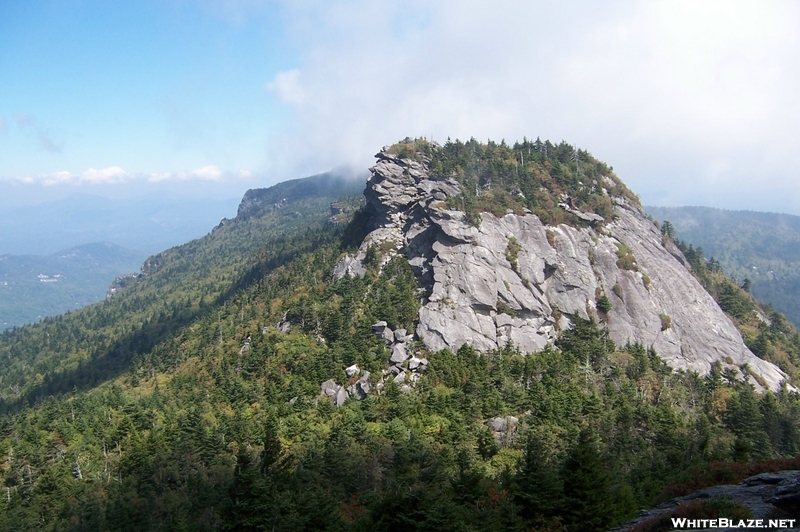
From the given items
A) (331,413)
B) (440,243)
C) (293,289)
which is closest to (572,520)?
(331,413)

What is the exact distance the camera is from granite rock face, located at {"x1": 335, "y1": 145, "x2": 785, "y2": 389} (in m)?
82.4

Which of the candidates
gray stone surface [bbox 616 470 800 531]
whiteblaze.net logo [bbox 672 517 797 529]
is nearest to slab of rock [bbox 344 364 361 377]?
gray stone surface [bbox 616 470 800 531]

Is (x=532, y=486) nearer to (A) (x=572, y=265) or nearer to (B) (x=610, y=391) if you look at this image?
(B) (x=610, y=391)

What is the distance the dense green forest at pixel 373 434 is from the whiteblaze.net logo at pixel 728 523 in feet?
32.6

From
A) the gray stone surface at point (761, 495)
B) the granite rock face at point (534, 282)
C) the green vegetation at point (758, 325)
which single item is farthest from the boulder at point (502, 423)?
the green vegetation at point (758, 325)

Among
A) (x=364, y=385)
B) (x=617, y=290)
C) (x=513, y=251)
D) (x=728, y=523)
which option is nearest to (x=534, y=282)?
(x=513, y=251)

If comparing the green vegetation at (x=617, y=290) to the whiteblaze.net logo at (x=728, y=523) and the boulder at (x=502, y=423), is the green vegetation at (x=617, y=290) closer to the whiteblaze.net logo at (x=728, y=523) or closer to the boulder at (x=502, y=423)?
the boulder at (x=502, y=423)

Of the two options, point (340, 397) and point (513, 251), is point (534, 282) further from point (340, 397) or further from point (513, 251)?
point (340, 397)

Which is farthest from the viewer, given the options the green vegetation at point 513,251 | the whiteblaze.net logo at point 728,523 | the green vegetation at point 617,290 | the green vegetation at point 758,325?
the green vegetation at point 758,325

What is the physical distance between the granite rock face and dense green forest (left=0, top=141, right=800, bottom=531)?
385 cm

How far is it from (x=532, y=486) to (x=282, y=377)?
163 ft

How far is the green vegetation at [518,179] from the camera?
97250 mm

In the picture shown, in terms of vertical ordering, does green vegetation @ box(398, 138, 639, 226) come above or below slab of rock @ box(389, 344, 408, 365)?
above

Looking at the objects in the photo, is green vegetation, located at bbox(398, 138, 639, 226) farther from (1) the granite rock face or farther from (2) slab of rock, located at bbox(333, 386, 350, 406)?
(2) slab of rock, located at bbox(333, 386, 350, 406)
